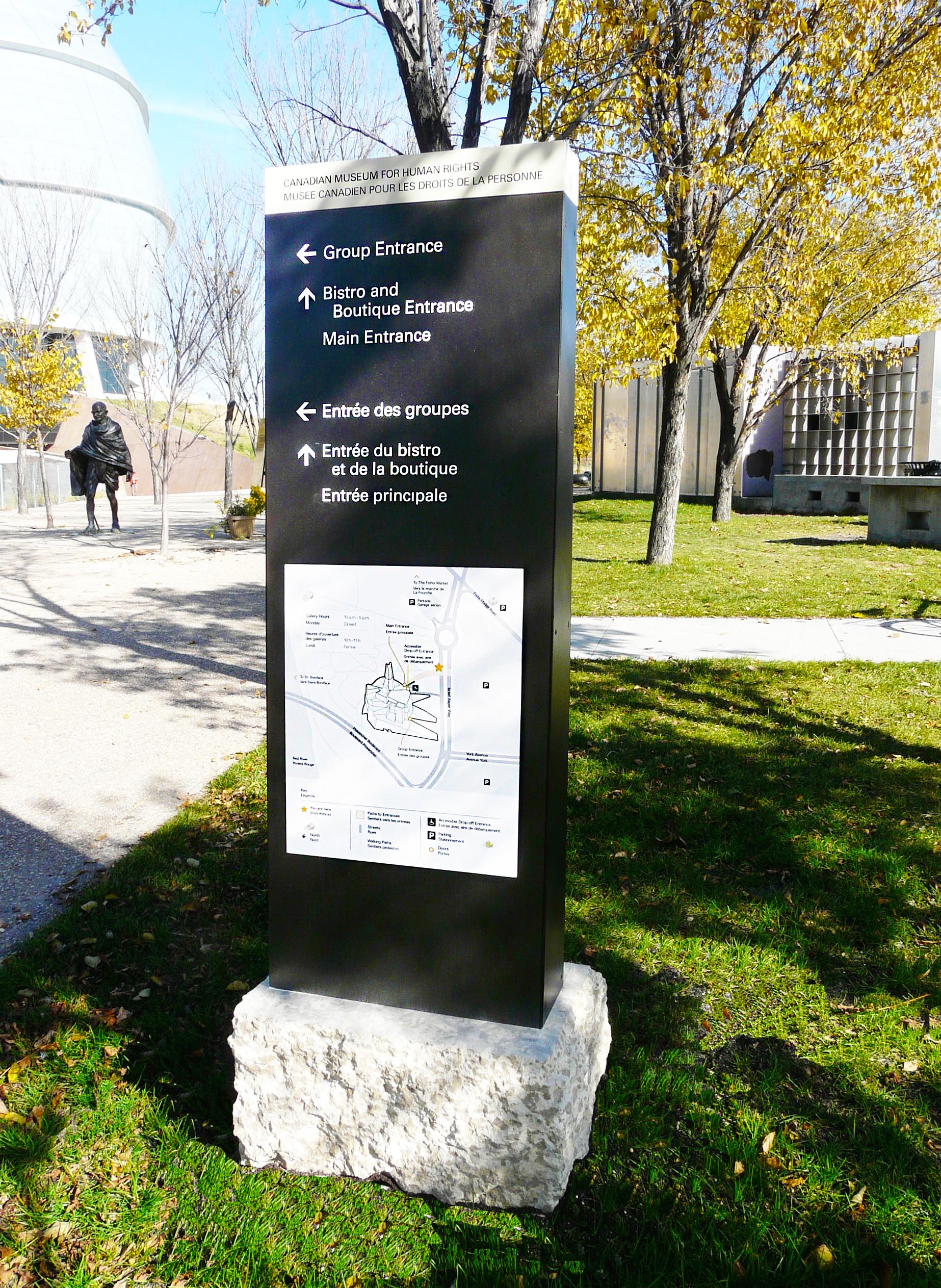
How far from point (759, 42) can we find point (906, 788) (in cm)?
939

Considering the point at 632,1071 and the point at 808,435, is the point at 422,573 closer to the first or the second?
the point at 632,1071

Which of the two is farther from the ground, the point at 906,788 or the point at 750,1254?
the point at 906,788

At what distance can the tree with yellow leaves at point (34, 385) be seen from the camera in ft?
74.9

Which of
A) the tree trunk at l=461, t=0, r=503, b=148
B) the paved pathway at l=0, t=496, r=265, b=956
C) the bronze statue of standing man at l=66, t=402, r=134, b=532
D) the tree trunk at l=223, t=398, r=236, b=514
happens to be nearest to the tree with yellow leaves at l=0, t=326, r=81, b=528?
the bronze statue of standing man at l=66, t=402, r=134, b=532

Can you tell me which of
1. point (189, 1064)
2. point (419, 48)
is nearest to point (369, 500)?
point (189, 1064)

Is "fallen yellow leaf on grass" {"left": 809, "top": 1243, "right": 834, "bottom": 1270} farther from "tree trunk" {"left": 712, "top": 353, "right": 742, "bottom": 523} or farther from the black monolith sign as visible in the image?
"tree trunk" {"left": 712, "top": 353, "right": 742, "bottom": 523}

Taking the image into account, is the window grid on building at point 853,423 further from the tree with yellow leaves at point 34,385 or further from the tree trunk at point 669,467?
the tree with yellow leaves at point 34,385

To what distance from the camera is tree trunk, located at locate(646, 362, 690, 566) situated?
504 inches

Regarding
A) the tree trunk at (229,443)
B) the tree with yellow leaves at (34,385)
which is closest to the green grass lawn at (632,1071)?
the tree trunk at (229,443)

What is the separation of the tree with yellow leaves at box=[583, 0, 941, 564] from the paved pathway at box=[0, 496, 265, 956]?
19.7 ft

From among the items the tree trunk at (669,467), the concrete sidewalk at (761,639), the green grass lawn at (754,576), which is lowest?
the concrete sidewalk at (761,639)

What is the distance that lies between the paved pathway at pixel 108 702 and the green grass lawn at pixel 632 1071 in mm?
382

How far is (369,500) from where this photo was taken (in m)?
2.37

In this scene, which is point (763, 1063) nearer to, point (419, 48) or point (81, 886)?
point (81, 886)
